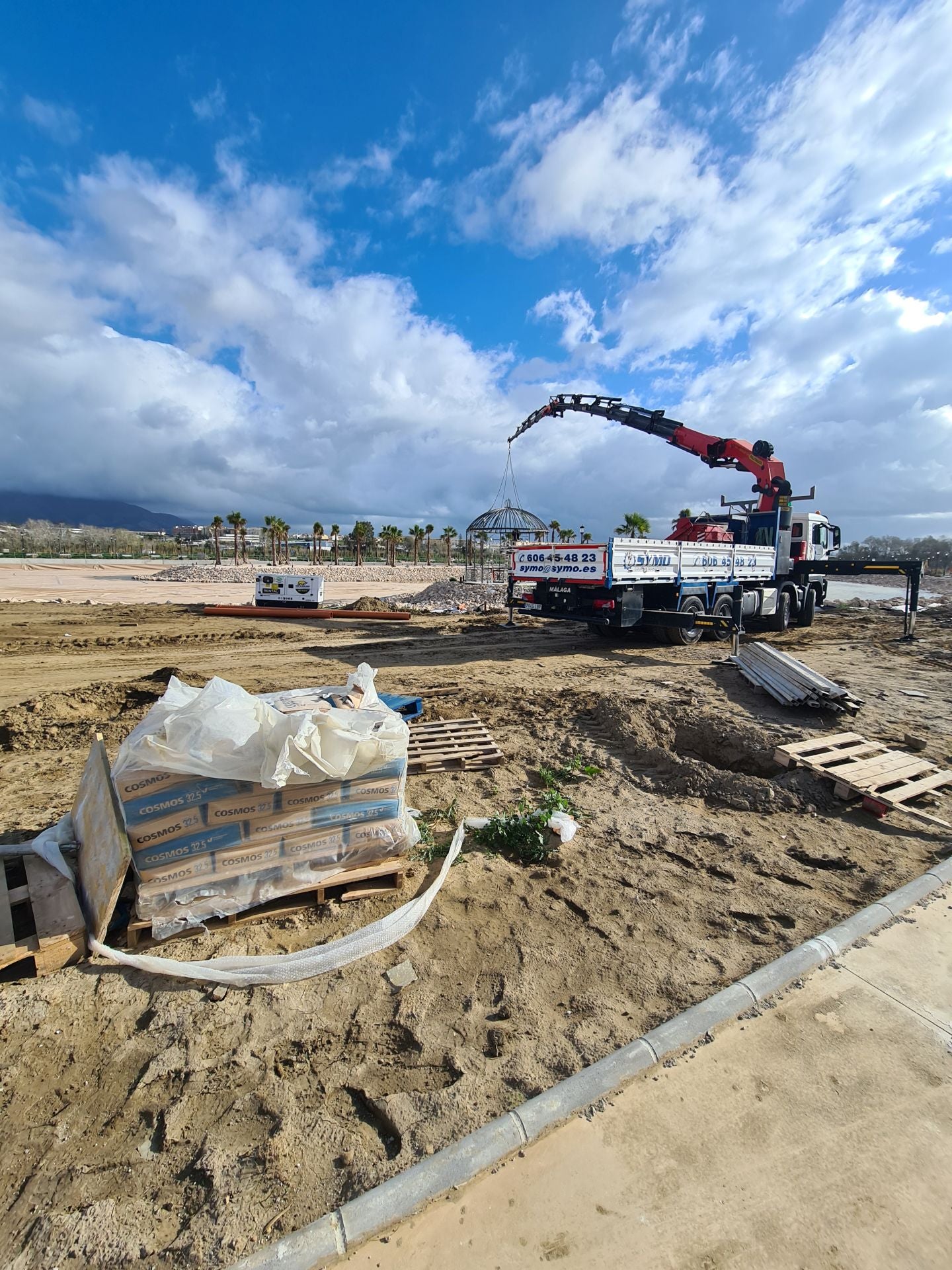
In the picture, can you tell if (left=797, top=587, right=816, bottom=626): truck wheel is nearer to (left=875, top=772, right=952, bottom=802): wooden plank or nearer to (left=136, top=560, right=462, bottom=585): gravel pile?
(left=875, top=772, right=952, bottom=802): wooden plank

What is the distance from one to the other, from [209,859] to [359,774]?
883mm

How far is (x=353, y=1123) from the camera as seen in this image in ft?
6.99

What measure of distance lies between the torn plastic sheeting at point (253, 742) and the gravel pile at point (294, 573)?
2955cm

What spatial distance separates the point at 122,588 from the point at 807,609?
97.2ft

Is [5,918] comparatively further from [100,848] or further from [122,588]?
[122,588]

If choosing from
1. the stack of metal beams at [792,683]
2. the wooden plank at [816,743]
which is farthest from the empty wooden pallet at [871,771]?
the stack of metal beams at [792,683]

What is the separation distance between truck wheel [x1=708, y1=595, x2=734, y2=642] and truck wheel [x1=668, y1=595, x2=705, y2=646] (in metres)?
0.43

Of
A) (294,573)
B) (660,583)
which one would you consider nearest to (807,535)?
(660,583)

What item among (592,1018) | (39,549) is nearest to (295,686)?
(592,1018)

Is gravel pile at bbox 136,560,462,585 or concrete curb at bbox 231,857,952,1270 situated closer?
concrete curb at bbox 231,857,952,1270

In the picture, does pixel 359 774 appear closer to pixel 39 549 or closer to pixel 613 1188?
pixel 613 1188

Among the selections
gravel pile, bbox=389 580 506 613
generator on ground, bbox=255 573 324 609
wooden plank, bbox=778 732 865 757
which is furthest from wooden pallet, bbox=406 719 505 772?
gravel pile, bbox=389 580 506 613

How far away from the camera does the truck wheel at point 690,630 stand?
11.6 metres

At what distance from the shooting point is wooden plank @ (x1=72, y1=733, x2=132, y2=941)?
288 cm
